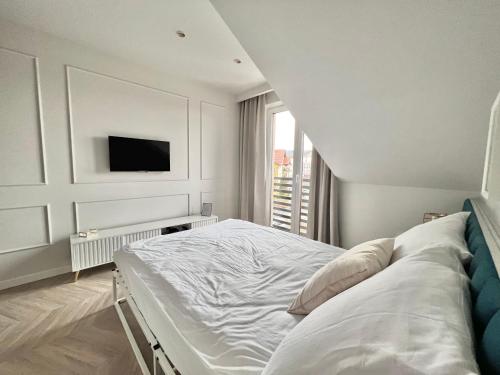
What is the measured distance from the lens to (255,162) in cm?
396

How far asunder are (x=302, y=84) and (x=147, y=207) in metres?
2.68

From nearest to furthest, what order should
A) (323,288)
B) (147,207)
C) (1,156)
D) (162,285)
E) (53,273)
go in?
(323,288), (162,285), (1,156), (53,273), (147,207)

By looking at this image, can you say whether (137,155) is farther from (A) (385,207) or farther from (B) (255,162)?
(A) (385,207)

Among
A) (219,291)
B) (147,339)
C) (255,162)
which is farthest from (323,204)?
(147,339)

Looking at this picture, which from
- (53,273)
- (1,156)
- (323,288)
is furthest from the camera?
(53,273)

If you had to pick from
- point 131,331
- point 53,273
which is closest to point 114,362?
point 131,331

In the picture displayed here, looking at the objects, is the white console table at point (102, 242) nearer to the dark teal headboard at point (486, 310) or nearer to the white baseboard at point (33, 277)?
the white baseboard at point (33, 277)

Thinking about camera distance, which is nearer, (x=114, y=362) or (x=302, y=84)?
(x=114, y=362)

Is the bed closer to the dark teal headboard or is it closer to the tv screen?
the dark teal headboard

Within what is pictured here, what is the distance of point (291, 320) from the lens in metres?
0.93

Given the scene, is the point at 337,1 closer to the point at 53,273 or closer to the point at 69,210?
the point at 69,210

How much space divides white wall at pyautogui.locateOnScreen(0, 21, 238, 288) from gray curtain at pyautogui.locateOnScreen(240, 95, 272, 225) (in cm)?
101

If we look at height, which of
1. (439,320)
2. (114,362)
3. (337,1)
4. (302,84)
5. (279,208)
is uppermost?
(337,1)

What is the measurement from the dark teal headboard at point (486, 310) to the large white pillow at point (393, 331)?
0.08 ft
